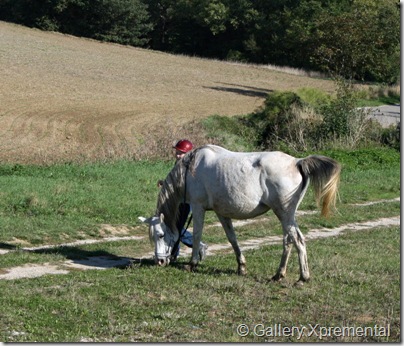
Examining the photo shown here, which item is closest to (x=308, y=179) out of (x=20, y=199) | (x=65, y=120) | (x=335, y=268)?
(x=335, y=268)

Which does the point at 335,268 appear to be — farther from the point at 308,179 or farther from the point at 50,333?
the point at 50,333

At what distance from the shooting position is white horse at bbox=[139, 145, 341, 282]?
1093 centimetres

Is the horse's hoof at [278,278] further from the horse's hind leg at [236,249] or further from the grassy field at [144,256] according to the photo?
the horse's hind leg at [236,249]

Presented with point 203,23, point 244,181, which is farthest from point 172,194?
point 203,23

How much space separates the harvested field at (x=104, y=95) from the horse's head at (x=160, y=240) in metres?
12.3

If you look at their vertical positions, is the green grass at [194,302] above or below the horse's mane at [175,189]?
below

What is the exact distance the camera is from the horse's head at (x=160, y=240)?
460 inches

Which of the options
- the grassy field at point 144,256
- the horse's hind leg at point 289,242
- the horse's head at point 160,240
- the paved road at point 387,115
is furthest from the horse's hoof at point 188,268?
the paved road at point 387,115

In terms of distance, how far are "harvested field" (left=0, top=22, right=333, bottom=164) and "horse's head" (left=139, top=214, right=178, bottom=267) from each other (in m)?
12.3

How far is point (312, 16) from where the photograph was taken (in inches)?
2798

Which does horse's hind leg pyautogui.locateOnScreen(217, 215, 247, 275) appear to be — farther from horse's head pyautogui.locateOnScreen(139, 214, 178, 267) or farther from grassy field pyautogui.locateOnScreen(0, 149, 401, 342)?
horse's head pyautogui.locateOnScreen(139, 214, 178, 267)

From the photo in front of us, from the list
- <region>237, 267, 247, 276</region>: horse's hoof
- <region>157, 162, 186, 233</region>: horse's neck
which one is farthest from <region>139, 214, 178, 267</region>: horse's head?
<region>237, 267, 247, 276</region>: horse's hoof

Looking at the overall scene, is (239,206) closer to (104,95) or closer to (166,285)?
(166,285)

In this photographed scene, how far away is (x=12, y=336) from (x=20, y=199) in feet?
27.4
